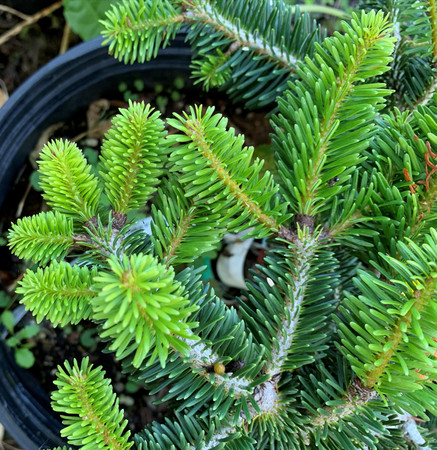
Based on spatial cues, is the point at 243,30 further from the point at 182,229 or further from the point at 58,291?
the point at 58,291

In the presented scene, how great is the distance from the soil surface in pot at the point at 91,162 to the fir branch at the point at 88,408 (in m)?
0.43

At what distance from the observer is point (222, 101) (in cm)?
104

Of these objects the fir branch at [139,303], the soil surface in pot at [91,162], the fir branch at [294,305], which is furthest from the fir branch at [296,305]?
the soil surface in pot at [91,162]

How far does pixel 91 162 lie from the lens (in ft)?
3.20

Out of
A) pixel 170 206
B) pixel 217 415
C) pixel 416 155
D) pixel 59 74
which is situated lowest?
pixel 217 415

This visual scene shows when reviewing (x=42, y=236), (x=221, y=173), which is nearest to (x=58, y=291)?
(x=42, y=236)

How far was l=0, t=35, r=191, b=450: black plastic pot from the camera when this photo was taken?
30.8 inches

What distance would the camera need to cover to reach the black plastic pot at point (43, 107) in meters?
0.78

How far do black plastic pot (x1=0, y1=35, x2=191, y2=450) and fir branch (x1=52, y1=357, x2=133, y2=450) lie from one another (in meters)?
0.40

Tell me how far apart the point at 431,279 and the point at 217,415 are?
272 millimetres

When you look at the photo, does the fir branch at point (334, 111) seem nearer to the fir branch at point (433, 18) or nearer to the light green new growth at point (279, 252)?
the light green new growth at point (279, 252)

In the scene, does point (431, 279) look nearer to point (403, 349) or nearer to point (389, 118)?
point (403, 349)

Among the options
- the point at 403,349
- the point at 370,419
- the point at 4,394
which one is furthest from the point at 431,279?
the point at 4,394

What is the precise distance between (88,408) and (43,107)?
0.68m
